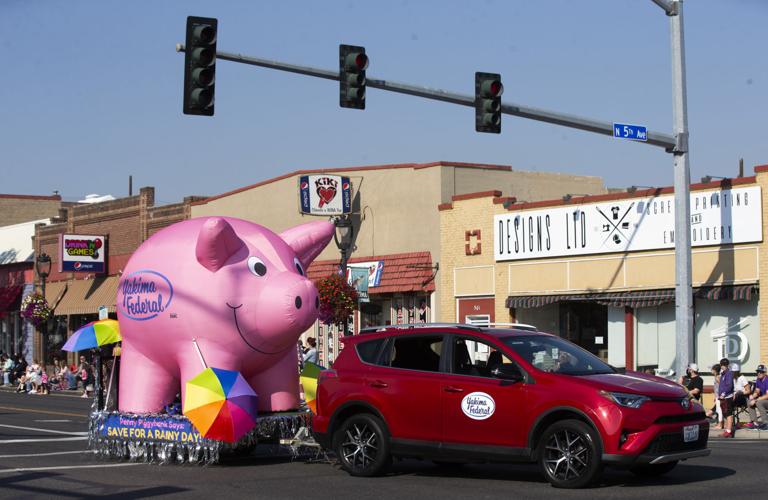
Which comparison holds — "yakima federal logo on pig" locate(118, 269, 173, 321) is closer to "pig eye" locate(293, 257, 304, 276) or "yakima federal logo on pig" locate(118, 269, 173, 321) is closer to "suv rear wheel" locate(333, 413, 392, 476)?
"pig eye" locate(293, 257, 304, 276)

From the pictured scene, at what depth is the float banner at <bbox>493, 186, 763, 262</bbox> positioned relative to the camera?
26.2 metres

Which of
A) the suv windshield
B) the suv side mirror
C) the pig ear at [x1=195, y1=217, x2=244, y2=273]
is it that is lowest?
the suv side mirror

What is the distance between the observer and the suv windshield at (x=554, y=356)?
12281mm

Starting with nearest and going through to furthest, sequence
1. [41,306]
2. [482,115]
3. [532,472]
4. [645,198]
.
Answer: [532,472]
[482,115]
[645,198]
[41,306]

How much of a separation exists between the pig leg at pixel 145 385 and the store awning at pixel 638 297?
49.7ft

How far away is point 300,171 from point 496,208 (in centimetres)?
905

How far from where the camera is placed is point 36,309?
49.2m

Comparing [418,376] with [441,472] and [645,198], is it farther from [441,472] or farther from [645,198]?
[645,198]

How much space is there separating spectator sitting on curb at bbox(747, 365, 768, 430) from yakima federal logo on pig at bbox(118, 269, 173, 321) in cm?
1204

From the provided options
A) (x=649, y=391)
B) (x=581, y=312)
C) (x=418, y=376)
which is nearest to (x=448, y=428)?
(x=418, y=376)

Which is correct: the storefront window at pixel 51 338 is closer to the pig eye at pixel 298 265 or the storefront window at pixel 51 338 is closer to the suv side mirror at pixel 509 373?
the pig eye at pixel 298 265

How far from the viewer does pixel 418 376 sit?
13.0 m

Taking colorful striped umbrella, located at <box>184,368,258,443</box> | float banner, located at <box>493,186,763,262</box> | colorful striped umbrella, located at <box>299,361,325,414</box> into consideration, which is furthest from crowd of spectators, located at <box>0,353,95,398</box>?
colorful striped umbrella, located at <box>184,368,258,443</box>

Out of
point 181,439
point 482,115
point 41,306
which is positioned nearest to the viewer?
point 181,439
